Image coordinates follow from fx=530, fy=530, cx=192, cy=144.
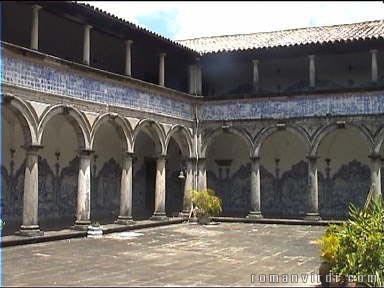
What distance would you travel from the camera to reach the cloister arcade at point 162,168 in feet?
52.5

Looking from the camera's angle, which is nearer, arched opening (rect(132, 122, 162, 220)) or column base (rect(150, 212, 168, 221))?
column base (rect(150, 212, 168, 221))

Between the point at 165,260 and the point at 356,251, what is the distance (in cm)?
434

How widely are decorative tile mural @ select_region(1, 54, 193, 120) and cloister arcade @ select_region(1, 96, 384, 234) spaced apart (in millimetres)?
553

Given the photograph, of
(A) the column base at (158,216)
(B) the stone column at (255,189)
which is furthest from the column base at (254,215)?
(A) the column base at (158,216)

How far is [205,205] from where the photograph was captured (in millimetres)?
19797

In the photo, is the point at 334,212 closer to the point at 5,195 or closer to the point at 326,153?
the point at 326,153

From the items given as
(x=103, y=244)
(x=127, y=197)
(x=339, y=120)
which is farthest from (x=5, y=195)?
(x=339, y=120)

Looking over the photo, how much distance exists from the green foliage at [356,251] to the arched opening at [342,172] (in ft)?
44.9

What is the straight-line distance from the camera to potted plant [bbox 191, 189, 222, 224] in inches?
779

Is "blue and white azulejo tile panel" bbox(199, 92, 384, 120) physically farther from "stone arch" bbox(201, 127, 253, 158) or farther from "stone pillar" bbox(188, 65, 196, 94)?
"stone pillar" bbox(188, 65, 196, 94)

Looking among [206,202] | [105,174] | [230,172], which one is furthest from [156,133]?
[230,172]

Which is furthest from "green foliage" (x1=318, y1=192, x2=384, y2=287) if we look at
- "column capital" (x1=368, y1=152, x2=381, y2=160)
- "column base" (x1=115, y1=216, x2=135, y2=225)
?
"column capital" (x1=368, y1=152, x2=381, y2=160)

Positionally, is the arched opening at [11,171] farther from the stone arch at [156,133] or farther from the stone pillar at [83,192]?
the stone arch at [156,133]

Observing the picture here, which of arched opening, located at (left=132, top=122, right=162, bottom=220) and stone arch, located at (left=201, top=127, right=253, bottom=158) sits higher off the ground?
stone arch, located at (left=201, top=127, right=253, bottom=158)
